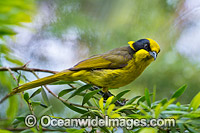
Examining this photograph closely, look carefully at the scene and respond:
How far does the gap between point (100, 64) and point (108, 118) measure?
48.1 inches

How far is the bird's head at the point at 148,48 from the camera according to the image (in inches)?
90.8

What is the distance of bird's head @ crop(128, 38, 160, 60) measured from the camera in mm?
2307

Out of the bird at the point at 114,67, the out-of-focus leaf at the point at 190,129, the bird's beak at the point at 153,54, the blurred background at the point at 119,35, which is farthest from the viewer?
the blurred background at the point at 119,35

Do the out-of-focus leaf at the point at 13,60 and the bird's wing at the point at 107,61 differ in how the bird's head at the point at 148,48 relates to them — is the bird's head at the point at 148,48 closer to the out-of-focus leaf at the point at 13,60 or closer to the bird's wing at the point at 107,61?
the bird's wing at the point at 107,61

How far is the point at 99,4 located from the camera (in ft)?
11.8

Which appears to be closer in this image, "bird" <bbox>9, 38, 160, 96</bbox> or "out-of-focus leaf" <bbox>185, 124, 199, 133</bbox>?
"out-of-focus leaf" <bbox>185, 124, 199, 133</bbox>

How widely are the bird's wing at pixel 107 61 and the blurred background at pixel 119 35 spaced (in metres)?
0.53

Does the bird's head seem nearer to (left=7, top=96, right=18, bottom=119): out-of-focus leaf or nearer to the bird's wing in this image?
the bird's wing

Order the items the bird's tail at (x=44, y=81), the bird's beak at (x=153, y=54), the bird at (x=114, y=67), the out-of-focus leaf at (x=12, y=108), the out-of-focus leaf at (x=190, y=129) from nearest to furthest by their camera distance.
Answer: the out-of-focus leaf at (x=190, y=129) → the bird's tail at (x=44, y=81) → the out-of-focus leaf at (x=12, y=108) → the bird at (x=114, y=67) → the bird's beak at (x=153, y=54)

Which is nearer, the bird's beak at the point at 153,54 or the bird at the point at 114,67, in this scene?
the bird at the point at 114,67

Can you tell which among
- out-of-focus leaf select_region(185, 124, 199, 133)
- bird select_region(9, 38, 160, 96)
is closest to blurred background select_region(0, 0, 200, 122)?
bird select_region(9, 38, 160, 96)

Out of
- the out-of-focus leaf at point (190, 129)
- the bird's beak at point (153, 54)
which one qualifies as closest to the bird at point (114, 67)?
the bird's beak at point (153, 54)

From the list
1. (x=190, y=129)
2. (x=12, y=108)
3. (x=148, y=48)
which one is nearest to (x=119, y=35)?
(x=148, y=48)

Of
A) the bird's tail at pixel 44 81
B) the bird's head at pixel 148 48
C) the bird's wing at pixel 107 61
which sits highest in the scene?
the bird's head at pixel 148 48
